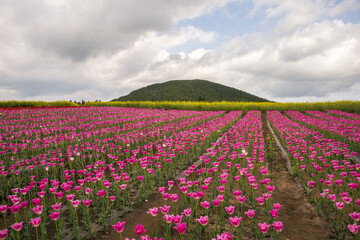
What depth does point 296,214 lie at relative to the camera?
158 inches

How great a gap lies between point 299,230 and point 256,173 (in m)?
2.78

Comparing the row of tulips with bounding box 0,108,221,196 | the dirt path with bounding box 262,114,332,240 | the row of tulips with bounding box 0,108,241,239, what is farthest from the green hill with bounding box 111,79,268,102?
the dirt path with bounding box 262,114,332,240

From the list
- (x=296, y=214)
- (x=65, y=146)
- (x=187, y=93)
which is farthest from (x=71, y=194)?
(x=187, y=93)

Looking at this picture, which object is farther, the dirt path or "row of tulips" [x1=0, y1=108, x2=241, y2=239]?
the dirt path

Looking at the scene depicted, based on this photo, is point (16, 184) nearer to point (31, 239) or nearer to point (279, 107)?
point (31, 239)

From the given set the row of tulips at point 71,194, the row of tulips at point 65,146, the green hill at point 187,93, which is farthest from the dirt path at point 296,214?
the green hill at point 187,93

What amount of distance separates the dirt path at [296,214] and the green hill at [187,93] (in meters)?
88.1

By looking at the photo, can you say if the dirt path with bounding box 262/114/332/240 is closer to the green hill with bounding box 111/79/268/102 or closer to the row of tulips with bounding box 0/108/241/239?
the row of tulips with bounding box 0/108/241/239

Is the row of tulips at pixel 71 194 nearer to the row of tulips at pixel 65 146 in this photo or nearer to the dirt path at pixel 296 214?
the row of tulips at pixel 65 146

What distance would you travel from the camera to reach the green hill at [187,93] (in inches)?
3831

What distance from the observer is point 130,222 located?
3.76 m

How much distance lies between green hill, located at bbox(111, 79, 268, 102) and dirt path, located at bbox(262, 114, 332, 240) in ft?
289

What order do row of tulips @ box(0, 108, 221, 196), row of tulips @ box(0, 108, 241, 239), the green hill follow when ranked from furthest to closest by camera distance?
the green hill < row of tulips @ box(0, 108, 221, 196) < row of tulips @ box(0, 108, 241, 239)

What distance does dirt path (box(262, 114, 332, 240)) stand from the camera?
337 centimetres
